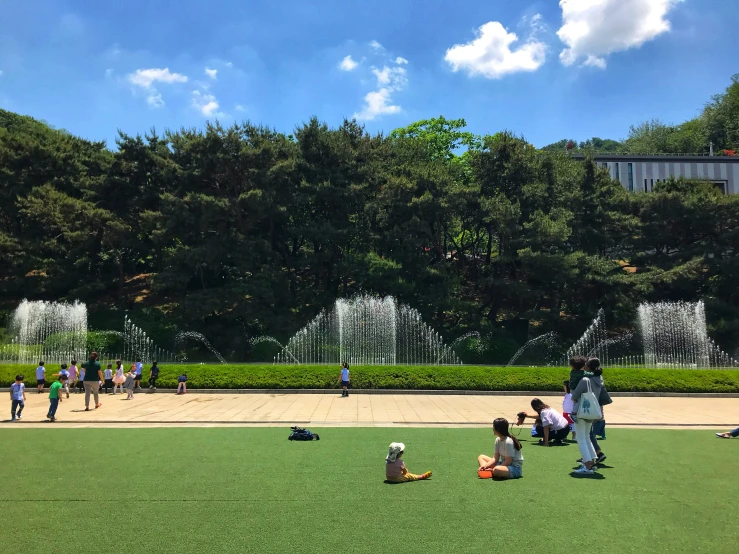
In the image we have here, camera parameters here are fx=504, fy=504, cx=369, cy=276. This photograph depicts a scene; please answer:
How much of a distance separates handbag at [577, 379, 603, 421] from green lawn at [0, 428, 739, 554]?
0.83 meters

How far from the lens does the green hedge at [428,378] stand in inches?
699

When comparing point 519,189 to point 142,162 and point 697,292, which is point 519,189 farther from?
point 142,162

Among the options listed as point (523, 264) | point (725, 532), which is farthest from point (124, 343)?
point (725, 532)

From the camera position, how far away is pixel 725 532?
4.93m

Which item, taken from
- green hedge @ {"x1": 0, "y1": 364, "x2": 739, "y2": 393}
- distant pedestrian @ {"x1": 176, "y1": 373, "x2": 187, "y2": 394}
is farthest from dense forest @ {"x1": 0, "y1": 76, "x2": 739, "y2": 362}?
distant pedestrian @ {"x1": 176, "y1": 373, "x2": 187, "y2": 394}

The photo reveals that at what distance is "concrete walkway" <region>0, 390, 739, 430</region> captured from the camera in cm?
1201

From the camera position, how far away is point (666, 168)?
56156 millimetres

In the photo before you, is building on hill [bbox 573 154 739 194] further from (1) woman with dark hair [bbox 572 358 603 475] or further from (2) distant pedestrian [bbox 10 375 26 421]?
(2) distant pedestrian [bbox 10 375 26 421]

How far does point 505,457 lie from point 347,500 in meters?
2.32

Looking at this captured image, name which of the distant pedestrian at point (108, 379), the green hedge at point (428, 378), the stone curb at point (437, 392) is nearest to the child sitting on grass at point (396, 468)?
the stone curb at point (437, 392)

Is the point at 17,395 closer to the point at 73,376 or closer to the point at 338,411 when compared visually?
the point at 73,376

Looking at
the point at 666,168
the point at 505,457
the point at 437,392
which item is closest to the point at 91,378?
the point at 437,392

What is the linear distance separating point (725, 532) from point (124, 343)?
96.1 feet

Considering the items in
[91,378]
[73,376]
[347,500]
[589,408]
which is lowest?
[347,500]
